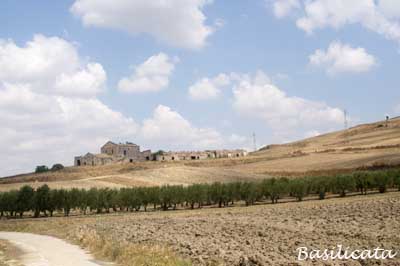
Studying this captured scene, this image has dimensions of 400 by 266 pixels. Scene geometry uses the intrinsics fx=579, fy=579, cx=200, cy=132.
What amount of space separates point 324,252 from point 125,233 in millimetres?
18849

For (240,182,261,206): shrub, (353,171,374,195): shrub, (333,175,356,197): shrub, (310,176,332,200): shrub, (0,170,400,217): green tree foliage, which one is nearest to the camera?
(0,170,400,217): green tree foliage

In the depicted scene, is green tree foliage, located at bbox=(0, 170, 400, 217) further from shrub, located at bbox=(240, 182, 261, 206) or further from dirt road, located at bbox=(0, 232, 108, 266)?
dirt road, located at bbox=(0, 232, 108, 266)

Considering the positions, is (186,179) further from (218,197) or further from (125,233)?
(125,233)

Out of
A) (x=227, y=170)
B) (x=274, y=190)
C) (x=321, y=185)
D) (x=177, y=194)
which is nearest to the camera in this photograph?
(x=177, y=194)

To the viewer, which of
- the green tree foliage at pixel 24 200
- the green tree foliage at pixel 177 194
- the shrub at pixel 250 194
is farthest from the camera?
the shrub at pixel 250 194

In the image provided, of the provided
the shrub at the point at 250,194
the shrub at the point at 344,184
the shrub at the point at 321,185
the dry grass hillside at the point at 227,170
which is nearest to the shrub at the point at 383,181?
the shrub at the point at 344,184

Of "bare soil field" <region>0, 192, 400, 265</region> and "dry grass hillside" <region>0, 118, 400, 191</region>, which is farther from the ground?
"dry grass hillside" <region>0, 118, 400, 191</region>

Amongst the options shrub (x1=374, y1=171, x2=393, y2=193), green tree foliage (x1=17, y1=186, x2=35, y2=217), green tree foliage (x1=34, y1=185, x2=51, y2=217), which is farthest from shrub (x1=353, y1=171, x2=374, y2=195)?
green tree foliage (x1=17, y1=186, x2=35, y2=217)

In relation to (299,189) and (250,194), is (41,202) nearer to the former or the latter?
(250,194)

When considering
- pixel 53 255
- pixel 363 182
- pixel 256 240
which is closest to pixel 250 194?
pixel 363 182

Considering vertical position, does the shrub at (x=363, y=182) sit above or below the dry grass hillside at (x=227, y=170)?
below

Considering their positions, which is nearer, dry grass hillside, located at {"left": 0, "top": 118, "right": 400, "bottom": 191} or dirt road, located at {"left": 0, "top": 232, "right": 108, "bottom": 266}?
dirt road, located at {"left": 0, "top": 232, "right": 108, "bottom": 266}

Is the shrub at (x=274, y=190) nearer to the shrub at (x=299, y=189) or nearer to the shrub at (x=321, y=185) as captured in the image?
the shrub at (x=299, y=189)

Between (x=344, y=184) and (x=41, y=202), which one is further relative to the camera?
(x=344, y=184)
